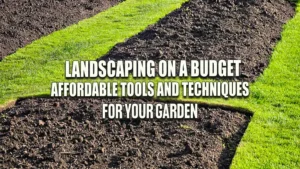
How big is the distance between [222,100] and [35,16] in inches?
252

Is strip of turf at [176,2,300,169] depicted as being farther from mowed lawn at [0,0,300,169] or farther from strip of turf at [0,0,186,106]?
strip of turf at [0,0,186,106]

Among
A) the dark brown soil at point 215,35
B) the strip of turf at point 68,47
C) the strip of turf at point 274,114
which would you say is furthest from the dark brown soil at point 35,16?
the strip of turf at point 274,114

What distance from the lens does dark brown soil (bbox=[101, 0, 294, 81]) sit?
10230 millimetres

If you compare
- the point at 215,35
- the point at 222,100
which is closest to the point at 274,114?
the point at 222,100

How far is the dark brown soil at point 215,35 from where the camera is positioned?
10230 millimetres

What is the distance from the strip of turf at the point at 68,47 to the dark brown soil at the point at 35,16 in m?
0.38

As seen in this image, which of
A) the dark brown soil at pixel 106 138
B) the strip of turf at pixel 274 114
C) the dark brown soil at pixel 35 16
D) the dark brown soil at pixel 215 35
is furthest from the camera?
the dark brown soil at pixel 35 16

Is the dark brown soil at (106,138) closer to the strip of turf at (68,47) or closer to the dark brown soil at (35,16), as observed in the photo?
the strip of turf at (68,47)

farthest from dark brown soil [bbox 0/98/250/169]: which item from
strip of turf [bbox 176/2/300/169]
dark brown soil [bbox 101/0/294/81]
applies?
dark brown soil [bbox 101/0/294/81]

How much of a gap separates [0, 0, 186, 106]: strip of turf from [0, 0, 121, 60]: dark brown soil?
379mm

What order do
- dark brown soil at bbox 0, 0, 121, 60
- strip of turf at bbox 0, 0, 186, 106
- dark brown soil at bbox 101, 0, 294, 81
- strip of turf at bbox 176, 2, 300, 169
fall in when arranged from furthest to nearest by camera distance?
dark brown soil at bbox 0, 0, 121, 60, dark brown soil at bbox 101, 0, 294, 81, strip of turf at bbox 0, 0, 186, 106, strip of turf at bbox 176, 2, 300, 169

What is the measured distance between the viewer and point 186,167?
23.0ft

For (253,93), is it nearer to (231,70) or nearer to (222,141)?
A: (231,70)

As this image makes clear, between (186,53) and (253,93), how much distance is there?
168 cm
